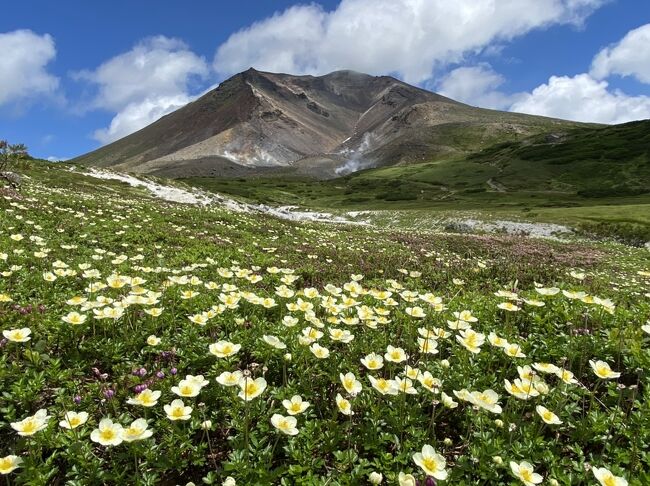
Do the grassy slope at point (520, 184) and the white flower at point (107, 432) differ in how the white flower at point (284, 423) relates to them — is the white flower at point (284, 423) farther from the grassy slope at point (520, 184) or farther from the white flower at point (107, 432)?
the grassy slope at point (520, 184)

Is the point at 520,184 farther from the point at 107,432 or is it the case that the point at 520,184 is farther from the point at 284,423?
the point at 107,432

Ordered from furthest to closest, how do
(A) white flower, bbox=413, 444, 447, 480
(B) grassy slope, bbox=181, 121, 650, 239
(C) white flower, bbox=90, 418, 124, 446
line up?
(B) grassy slope, bbox=181, 121, 650, 239
(C) white flower, bbox=90, 418, 124, 446
(A) white flower, bbox=413, 444, 447, 480

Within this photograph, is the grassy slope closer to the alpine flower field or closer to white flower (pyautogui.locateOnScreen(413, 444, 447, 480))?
the alpine flower field

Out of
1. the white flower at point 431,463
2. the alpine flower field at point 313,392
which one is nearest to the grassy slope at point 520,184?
the alpine flower field at point 313,392

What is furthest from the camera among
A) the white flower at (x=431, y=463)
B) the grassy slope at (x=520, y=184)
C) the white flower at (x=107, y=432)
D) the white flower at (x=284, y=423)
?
the grassy slope at (x=520, y=184)

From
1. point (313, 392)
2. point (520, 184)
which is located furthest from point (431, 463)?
point (520, 184)

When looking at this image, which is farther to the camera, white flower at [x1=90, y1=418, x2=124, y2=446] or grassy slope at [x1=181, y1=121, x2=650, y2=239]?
grassy slope at [x1=181, y1=121, x2=650, y2=239]

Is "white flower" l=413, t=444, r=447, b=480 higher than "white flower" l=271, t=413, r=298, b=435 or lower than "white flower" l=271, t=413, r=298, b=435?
lower

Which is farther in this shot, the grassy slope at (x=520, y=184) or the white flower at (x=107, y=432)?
the grassy slope at (x=520, y=184)

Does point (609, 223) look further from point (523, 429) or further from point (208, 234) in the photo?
point (523, 429)

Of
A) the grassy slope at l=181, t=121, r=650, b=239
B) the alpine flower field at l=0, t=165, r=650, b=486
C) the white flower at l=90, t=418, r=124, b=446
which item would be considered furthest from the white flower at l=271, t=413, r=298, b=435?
the grassy slope at l=181, t=121, r=650, b=239

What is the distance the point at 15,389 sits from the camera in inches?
174

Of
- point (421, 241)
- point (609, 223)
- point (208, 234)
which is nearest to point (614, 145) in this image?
point (609, 223)

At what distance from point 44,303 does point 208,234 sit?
40.1 ft
